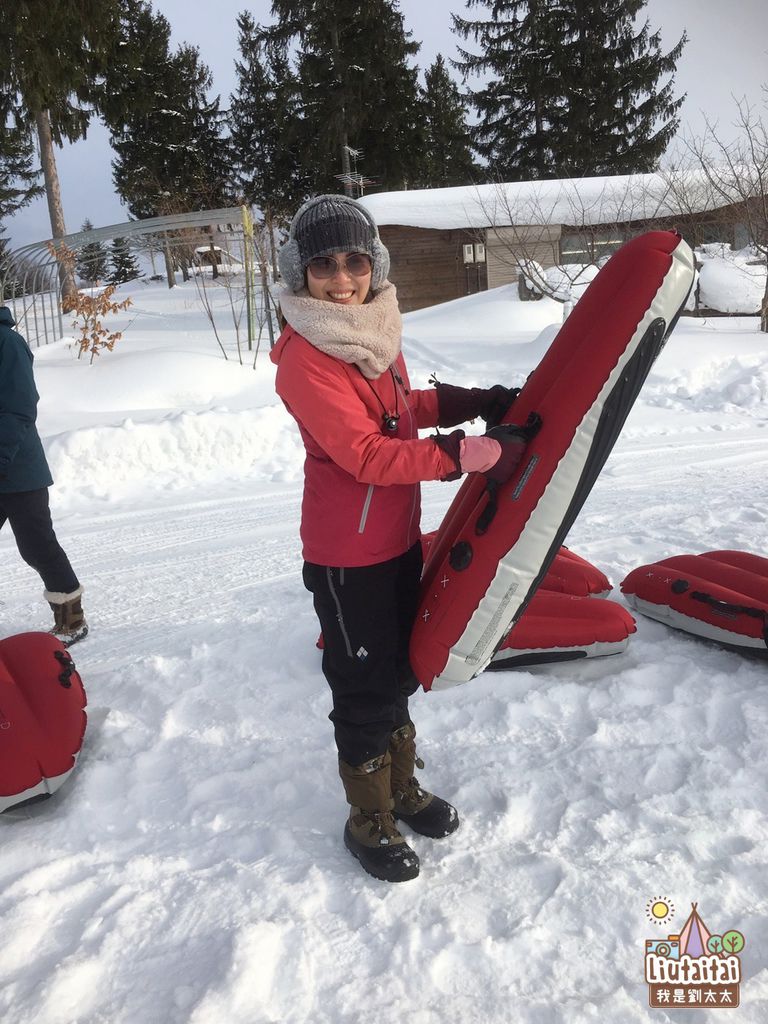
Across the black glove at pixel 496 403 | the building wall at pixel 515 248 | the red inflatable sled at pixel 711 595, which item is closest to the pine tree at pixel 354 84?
the building wall at pixel 515 248

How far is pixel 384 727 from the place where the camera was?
1.94m

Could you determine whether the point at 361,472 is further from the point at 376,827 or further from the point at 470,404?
the point at 376,827

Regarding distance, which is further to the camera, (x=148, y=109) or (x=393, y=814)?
(x=148, y=109)

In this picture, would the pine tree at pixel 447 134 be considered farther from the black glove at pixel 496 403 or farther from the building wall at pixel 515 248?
the black glove at pixel 496 403

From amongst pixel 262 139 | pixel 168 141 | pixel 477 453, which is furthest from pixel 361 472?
pixel 262 139

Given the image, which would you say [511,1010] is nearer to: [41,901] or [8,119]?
[41,901]

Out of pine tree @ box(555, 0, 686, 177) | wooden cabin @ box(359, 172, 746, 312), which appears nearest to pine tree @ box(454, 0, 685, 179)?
pine tree @ box(555, 0, 686, 177)

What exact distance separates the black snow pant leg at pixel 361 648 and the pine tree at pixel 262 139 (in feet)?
82.2

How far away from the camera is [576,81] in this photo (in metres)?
24.8

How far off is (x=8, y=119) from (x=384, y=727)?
18874 mm

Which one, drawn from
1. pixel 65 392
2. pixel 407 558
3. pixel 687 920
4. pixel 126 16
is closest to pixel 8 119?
pixel 126 16

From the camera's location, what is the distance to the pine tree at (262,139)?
25.1 metres

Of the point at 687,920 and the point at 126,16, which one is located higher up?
the point at 126,16

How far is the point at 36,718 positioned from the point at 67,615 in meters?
1.15
